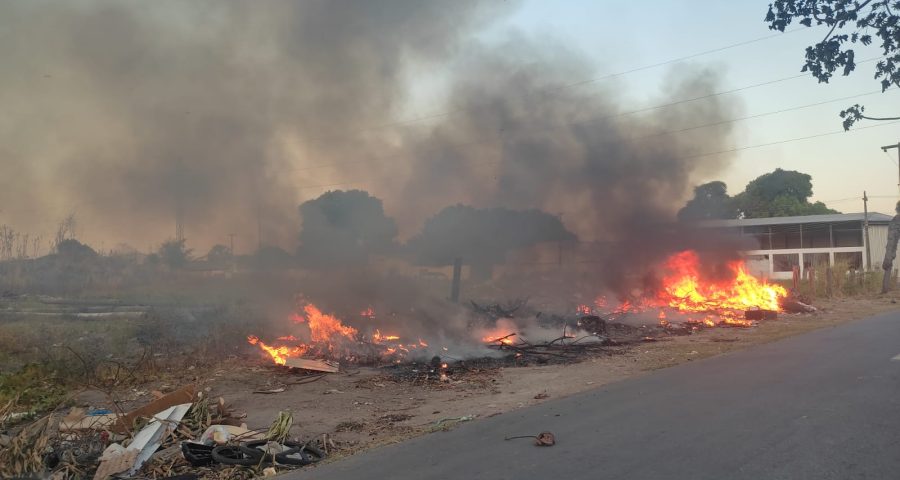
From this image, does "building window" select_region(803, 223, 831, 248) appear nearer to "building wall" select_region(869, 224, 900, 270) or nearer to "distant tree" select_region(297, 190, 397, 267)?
"building wall" select_region(869, 224, 900, 270)

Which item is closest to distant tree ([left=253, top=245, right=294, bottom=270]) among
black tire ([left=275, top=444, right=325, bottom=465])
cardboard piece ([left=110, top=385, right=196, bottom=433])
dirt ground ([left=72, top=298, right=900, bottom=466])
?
dirt ground ([left=72, top=298, right=900, bottom=466])

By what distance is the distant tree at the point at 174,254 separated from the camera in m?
13.0

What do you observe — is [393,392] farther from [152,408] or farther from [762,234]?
[762,234]

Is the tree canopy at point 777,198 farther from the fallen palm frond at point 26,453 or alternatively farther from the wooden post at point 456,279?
the fallen palm frond at point 26,453

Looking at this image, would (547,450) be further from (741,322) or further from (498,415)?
(741,322)

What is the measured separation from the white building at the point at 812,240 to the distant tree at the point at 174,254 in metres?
30.0

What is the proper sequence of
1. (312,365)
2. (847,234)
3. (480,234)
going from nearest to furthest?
1. (312,365)
2. (480,234)
3. (847,234)

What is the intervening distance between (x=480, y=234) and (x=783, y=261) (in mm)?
28881

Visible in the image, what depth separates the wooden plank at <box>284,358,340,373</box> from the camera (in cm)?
865

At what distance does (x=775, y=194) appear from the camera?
170 ft

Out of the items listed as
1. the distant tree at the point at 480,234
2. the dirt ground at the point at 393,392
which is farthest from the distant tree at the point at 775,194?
the dirt ground at the point at 393,392

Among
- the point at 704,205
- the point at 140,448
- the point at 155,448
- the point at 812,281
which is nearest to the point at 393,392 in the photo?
the point at 155,448

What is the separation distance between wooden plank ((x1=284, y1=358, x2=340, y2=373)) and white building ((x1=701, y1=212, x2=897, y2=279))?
100 feet

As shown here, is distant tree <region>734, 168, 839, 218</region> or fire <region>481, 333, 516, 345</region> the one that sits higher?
distant tree <region>734, 168, 839, 218</region>
